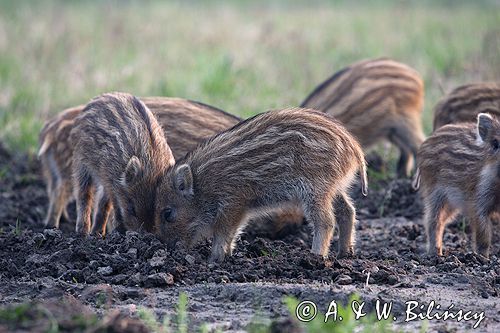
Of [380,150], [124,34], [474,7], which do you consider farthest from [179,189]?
[474,7]

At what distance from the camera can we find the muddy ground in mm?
5191

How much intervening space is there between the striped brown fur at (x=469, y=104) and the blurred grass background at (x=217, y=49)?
1703 mm

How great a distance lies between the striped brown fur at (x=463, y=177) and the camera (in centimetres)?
727

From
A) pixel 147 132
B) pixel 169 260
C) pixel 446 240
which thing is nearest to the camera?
pixel 169 260

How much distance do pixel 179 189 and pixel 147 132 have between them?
26.1 inches

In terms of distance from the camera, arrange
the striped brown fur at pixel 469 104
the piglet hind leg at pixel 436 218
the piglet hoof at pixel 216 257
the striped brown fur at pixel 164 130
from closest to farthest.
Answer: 1. the piglet hoof at pixel 216 257
2. the piglet hind leg at pixel 436 218
3. the striped brown fur at pixel 164 130
4. the striped brown fur at pixel 469 104

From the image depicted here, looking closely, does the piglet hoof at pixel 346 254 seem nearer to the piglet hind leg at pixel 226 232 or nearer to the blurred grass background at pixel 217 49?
the piglet hind leg at pixel 226 232

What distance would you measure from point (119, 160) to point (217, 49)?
26.1ft

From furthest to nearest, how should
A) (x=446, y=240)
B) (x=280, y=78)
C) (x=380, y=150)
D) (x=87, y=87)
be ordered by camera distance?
(x=280, y=78), (x=87, y=87), (x=380, y=150), (x=446, y=240)

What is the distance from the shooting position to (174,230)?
7.09 metres

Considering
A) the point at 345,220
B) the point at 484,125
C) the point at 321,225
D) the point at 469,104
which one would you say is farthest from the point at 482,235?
the point at 469,104

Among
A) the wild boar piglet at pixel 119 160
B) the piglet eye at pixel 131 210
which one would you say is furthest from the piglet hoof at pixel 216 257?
the piglet eye at pixel 131 210

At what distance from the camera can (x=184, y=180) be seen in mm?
6902

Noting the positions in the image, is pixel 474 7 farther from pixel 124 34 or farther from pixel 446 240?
pixel 446 240
